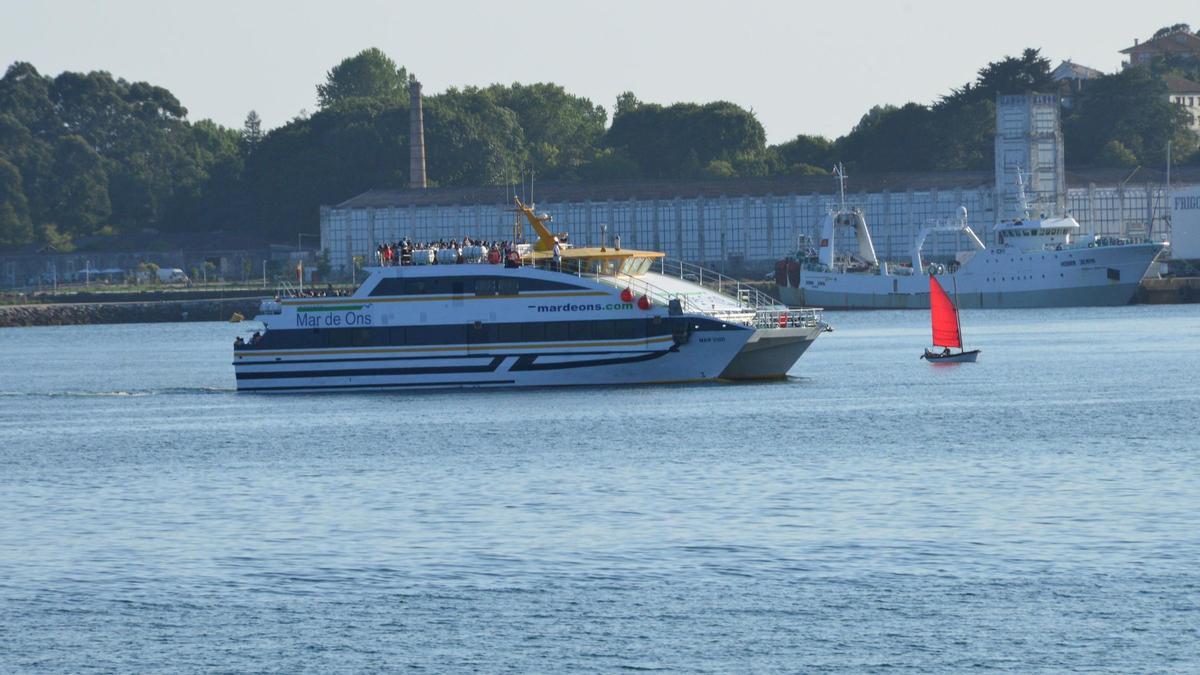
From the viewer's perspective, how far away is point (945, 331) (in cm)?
8269

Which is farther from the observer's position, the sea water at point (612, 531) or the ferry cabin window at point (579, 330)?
the ferry cabin window at point (579, 330)

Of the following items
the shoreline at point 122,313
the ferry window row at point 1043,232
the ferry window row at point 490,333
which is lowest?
the shoreline at point 122,313

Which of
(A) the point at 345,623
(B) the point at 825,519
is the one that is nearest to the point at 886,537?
(B) the point at 825,519

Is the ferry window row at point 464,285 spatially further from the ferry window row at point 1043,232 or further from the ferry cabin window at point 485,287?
the ferry window row at point 1043,232

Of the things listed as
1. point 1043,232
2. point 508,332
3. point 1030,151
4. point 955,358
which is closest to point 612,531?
point 508,332

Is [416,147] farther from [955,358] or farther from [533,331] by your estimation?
[533,331]

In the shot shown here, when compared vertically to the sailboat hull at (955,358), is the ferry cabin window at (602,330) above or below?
above

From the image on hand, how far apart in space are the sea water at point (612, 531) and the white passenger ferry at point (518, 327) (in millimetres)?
1062

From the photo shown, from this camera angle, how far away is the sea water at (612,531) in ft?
93.0

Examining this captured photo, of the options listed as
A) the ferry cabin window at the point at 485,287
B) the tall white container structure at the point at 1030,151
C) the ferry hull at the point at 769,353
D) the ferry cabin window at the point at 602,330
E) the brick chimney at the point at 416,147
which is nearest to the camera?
the ferry cabin window at the point at 485,287

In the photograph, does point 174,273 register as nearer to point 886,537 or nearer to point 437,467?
point 437,467

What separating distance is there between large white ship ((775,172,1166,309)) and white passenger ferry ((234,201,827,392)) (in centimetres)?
7601

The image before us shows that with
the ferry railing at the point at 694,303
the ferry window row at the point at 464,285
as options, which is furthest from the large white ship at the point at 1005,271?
the ferry window row at the point at 464,285

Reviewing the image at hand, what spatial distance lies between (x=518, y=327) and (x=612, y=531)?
26991 millimetres
